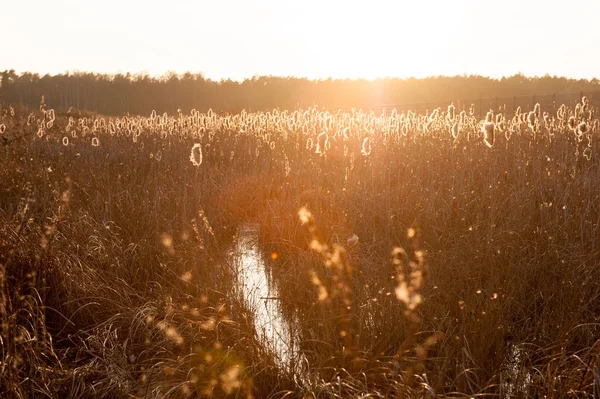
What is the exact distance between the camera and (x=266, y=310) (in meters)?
2.81

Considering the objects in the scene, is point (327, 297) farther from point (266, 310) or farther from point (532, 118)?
point (532, 118)

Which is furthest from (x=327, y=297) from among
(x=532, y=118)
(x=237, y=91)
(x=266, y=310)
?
(x=237, y=91)

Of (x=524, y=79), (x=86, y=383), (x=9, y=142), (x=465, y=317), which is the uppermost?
(x=524, y=79)

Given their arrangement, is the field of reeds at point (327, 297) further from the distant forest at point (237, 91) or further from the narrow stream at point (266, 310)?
the distant forest at point (237, 91)

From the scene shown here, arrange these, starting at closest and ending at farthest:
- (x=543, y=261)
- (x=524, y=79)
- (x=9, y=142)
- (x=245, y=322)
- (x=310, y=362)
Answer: (x=310, y=362), (x=245, y=322), (x=543, y=261), (x=9, y=142), (x=524, y=79)

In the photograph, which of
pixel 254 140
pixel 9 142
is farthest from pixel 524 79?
pixel 9 142

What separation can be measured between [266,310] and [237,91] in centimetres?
6277

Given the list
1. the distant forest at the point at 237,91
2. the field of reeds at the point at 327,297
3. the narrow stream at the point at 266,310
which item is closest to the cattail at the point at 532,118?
the field of reeds at the point at 327,297

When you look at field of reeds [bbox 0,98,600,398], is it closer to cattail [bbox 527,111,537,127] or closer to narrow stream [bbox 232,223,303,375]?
narrow stream [bbox 232,223,303,375]

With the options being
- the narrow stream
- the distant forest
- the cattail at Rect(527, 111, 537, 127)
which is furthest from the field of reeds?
the distant forest

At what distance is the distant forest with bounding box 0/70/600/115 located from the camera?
52688mm

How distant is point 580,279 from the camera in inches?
104

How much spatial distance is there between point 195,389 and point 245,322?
0.53m

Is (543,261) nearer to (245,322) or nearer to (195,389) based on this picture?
(245,322)
